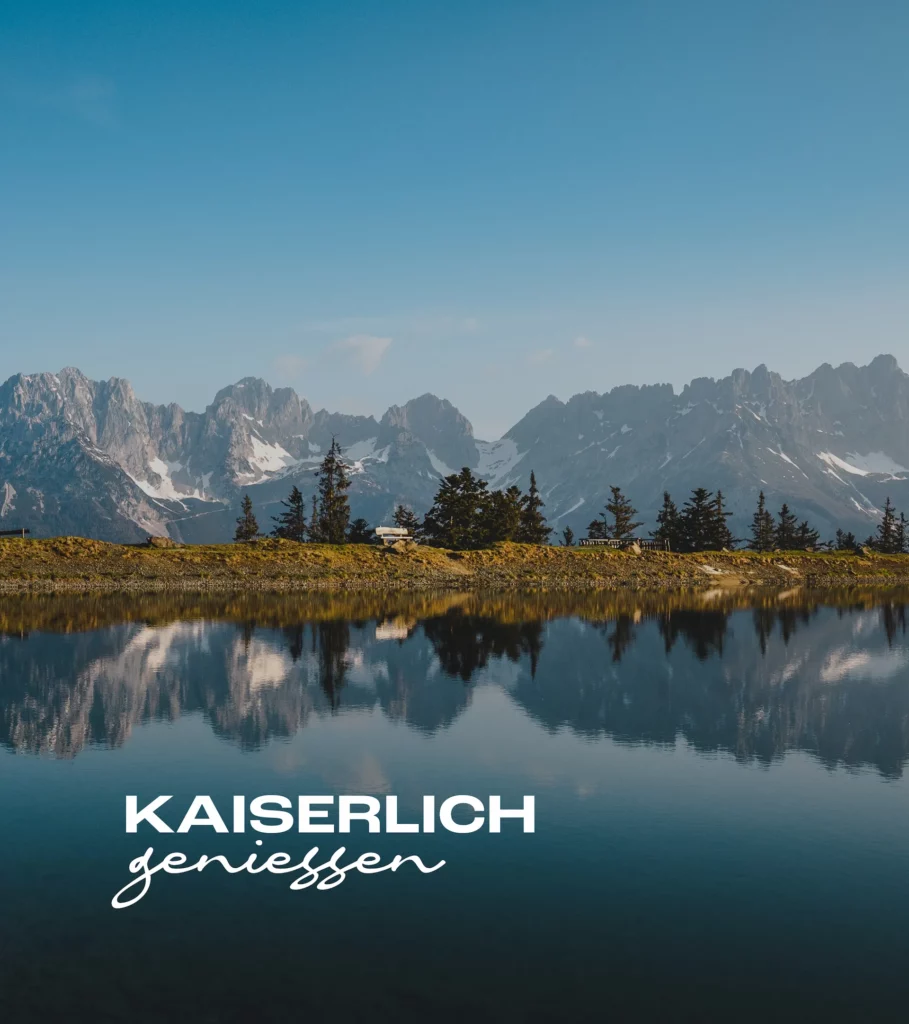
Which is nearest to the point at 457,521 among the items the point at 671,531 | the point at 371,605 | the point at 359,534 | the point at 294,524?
the point at 359,534

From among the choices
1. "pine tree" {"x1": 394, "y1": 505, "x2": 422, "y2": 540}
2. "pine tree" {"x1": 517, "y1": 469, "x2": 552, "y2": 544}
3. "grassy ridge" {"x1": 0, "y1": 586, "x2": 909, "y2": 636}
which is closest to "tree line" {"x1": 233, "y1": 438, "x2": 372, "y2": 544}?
"pine tree" {"x1": 394, "y1": 505, "x2": 422, "y2": 540}

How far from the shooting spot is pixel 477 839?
24.1 metres

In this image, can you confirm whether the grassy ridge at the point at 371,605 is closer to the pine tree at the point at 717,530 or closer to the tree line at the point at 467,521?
the tree line at the point at 467,521

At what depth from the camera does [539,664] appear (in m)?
54.5

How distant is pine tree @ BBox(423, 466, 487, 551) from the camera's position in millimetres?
146625

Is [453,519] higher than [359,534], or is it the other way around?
[453,519]

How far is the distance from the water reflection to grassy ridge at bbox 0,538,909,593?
81.2 feet

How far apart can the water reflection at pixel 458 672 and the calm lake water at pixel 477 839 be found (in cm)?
32

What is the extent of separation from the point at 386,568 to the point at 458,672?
75669 millimetres

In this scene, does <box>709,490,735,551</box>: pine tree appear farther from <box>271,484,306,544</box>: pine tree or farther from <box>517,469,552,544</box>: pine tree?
<box>271,484,306,544</box>: pine tree

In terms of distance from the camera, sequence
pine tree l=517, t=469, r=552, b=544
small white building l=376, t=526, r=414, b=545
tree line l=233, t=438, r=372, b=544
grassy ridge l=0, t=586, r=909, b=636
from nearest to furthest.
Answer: grassy ridge l=0, t=586, r=909, b=636
small white building l=376, t=526, r=414, b=545
tree line l=233, t=438, r=372, b=544
pine tree l=517, t=469, r=552, b=544

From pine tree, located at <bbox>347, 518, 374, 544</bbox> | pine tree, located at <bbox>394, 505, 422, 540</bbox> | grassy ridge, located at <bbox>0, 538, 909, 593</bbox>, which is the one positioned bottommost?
grassy ridge, located at <bbox>0, 538, 909, 593</bbox>

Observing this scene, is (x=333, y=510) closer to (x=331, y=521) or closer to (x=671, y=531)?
(x=331, y=521)

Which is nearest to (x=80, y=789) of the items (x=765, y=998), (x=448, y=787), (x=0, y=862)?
(x=0, y=862)
